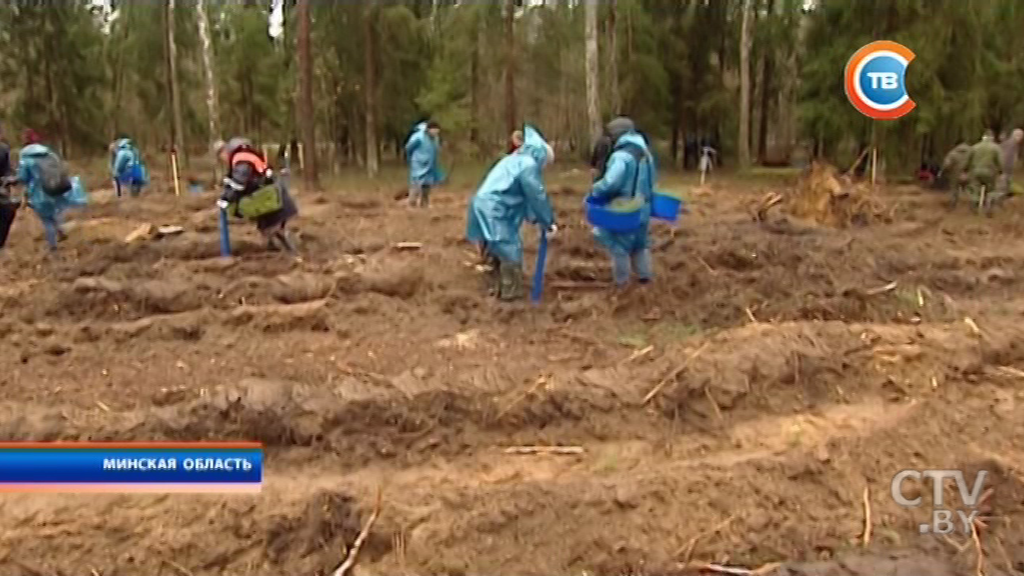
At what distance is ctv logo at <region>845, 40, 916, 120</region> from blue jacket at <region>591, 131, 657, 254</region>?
911cm

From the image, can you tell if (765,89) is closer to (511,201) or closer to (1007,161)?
(1007,161)

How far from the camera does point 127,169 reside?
1752cm

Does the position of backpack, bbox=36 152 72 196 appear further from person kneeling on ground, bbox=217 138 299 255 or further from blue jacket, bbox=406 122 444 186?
blue jacket, bbox=406 122 444 186

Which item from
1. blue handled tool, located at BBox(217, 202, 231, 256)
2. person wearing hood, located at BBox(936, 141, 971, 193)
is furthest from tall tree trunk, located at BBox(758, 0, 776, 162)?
blue handled tool, located at BBox(217, 202, 231, 256)

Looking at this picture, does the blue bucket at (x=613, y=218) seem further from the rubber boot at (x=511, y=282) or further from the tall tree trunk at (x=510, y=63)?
the tall tree trunk at (x=510, y=63)

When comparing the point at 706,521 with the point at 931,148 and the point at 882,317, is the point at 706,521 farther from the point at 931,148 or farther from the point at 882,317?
the point at 931,148

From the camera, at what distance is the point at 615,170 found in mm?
6957

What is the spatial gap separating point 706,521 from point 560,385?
137cm

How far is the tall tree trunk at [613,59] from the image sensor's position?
23.2m

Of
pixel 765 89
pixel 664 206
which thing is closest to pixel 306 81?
pixel 664 206

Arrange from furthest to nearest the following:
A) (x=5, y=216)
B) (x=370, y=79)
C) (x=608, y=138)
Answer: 1. (x=370, y=79)
2. (x=5, y=216)
3. (x=608, y=138)

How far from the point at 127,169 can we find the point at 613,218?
13428mm

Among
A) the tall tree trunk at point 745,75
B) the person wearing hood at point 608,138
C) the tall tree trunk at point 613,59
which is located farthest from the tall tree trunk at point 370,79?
the person wearing hood at point 608,138

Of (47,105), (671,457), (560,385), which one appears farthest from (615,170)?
(47,105)
